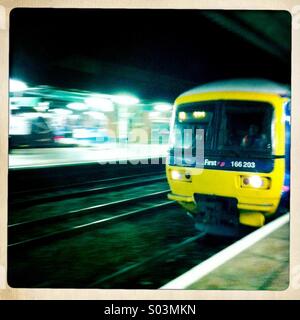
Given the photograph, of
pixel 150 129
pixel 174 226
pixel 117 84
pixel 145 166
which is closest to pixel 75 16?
pixel 150 129

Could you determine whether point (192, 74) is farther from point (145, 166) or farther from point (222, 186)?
point (145, 166)

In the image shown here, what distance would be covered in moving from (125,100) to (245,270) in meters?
4.42

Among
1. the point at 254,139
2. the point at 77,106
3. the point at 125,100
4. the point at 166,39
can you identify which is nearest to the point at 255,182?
the point at 254,139

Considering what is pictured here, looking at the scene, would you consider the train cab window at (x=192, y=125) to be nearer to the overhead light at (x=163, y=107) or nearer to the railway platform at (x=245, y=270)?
the overhead light at (x=163, y=107)

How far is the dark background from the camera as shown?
303 cm

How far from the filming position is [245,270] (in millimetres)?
3363

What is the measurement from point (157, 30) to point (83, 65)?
3.61 metres

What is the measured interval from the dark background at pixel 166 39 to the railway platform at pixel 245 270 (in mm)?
1645

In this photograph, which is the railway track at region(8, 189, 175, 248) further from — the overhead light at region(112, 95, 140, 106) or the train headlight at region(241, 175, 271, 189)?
the train headlight at region(241, 175, 271, 189)

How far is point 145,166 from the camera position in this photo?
13375mm

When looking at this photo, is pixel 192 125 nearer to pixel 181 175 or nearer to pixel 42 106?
pixel 181 175

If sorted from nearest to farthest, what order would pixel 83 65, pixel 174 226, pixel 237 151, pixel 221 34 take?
1. pixel 237 151
2. pixel 221 34
3. pixel 174 226
4. pixel 83 65

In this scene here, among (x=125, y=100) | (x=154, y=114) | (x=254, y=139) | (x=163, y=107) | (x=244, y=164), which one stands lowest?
(x=244, y=164)

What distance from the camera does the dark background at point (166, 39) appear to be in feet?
9.93
